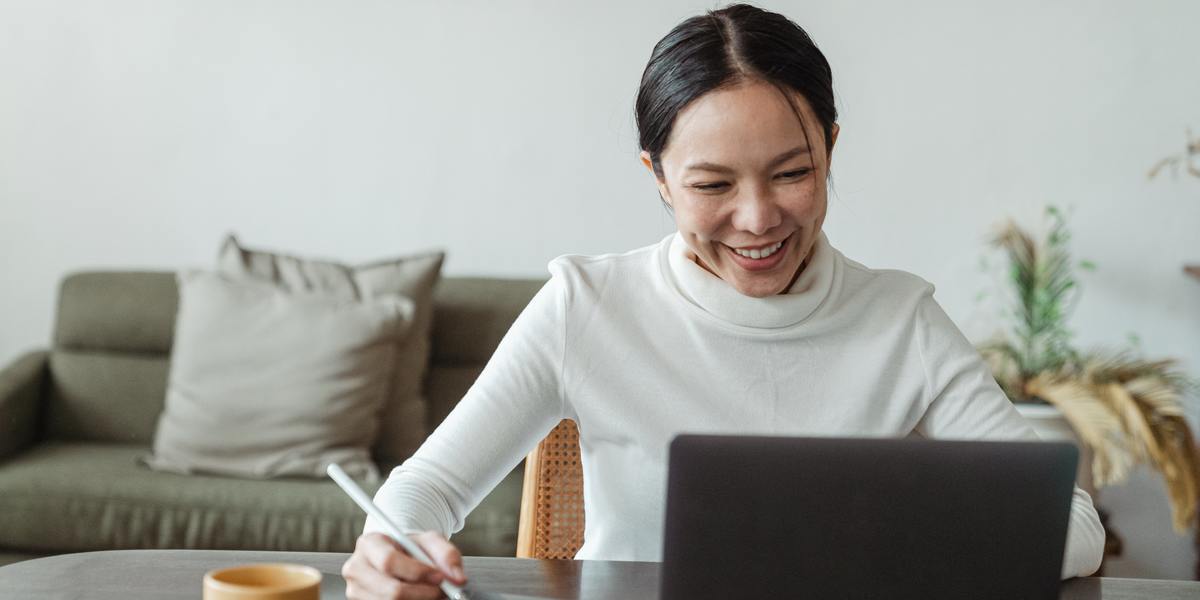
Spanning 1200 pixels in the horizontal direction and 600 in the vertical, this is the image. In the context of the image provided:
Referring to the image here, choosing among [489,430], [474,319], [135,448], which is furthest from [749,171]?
[135,448]

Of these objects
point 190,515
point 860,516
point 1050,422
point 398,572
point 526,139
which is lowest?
point 190,515

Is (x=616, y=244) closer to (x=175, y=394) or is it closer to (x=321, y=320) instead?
(x=321, y=320)

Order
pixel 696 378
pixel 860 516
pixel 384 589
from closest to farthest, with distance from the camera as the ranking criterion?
pixel 860 516, pixel 384 589, pixel 696 378

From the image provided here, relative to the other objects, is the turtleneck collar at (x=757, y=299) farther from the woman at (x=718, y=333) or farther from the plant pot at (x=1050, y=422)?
the plant pot at (x=1050, y=422)

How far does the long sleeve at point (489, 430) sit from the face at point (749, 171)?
192 mm

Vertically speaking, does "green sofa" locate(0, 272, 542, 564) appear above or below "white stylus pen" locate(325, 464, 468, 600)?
below

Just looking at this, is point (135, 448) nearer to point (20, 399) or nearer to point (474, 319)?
point (20, 399)

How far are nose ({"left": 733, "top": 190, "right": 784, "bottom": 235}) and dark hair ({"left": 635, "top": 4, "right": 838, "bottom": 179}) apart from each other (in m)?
0.09

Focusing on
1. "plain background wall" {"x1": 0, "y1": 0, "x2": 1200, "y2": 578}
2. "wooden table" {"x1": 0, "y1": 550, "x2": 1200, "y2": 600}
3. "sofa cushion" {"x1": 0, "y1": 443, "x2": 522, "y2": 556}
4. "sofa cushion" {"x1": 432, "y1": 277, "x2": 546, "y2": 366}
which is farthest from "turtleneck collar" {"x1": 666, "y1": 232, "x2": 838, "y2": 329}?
"plain background wall" {"x1": 0, "y1": 0, "x2": 1200, "y2": 578}

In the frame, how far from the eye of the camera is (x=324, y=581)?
102 centimetres

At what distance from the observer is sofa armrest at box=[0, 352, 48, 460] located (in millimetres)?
2793

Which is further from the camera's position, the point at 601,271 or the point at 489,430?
the point at 601,271

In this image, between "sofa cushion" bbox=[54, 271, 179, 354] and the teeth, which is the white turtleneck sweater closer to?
the teeth

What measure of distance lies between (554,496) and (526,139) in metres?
1.96
